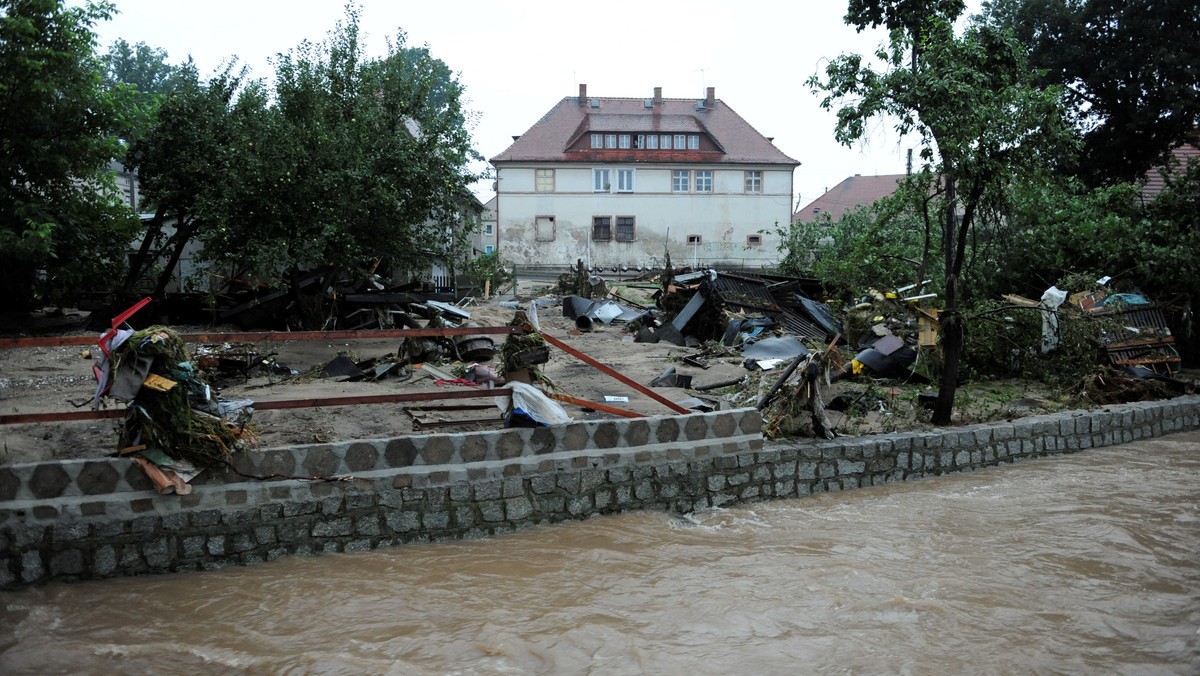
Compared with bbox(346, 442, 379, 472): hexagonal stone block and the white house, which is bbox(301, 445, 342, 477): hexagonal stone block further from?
the white house

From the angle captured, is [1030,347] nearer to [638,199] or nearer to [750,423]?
[750,423]

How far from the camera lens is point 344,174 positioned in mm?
13883

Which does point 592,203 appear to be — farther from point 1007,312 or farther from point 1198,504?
point 1198,504

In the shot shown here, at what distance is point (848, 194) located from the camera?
50125mm

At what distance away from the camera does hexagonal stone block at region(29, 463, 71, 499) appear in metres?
6.24

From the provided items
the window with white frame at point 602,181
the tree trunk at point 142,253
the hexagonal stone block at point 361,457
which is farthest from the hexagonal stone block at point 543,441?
the window with white frame at point 602,181

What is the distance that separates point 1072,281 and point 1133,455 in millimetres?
4201

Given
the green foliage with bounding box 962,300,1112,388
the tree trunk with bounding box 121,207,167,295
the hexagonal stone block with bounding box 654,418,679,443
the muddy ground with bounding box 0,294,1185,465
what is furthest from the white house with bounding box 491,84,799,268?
the hexagonal stone block with bounding box 654,418,679,443

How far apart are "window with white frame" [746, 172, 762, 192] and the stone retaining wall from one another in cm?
3104

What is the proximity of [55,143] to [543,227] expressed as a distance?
26.8 metres

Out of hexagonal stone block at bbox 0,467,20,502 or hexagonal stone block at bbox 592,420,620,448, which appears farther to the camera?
hexagonal stone block at bbox 592,420,620,448

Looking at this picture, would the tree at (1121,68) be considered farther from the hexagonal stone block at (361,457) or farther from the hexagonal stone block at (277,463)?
A: the hexagonal stone block at (277,463)

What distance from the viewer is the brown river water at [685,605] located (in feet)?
18.8

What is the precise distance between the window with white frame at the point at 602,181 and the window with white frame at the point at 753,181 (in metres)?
6.64
